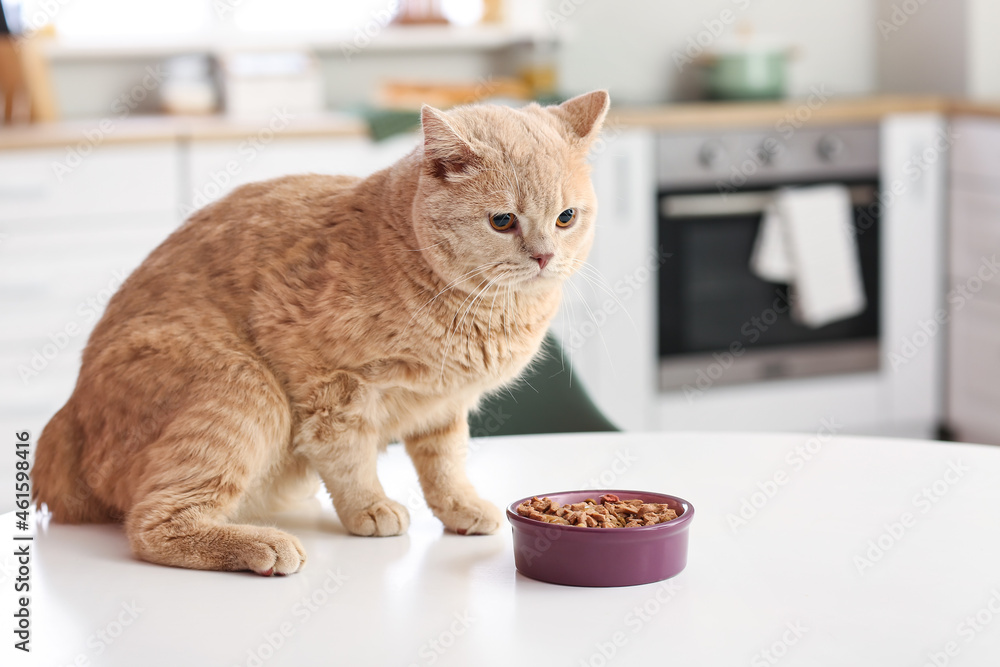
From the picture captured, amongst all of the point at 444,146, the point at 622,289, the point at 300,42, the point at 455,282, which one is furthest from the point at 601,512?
the point at 300,42

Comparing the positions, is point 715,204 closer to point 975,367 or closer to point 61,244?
point 975,367

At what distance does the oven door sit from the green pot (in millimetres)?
460

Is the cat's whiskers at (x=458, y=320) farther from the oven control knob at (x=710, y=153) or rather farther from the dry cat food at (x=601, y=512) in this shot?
the oven control knob at (x=710, y=153)

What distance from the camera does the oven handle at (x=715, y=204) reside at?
339cm

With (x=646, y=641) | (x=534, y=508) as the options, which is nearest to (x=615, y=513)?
(x=534, y=508)

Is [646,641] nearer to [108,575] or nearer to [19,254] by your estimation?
[108,575]

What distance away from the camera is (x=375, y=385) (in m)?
1.22

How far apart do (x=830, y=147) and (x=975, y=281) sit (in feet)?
2.18

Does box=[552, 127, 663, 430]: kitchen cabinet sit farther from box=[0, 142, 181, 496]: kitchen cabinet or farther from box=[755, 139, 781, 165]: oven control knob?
box=[0, 142, 181, 496]: kitchen cabinet

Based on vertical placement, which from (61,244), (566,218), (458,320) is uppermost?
(566,218)

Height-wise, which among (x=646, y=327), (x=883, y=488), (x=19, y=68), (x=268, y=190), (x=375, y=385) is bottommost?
(x=646, y=327)

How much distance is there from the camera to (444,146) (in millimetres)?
1152

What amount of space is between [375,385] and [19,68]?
106 inches

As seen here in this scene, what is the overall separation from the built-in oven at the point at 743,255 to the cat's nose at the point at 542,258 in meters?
2.29
